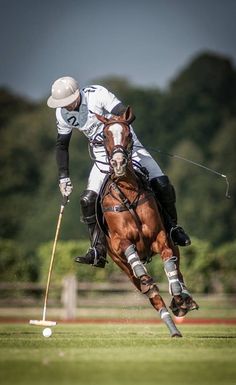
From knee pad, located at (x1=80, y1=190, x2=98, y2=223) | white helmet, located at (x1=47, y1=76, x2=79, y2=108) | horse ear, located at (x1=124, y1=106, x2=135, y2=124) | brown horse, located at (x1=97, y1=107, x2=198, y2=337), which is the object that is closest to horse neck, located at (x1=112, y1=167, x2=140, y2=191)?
brown horse, located at (x1=97, y1=107, x2=198, y2=337)

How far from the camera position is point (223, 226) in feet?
215

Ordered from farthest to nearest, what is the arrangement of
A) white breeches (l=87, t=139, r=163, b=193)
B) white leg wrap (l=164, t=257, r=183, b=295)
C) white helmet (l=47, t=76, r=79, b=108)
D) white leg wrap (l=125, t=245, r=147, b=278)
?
white breeches (l=87, t=139, r=163, b=193)
white helmet (l=47, t=76, r=79, b=108)
white leg wrap (l=164, t=257, r=183, b=295)
white leg wrap (l=125, t=245, r=147, b=278)

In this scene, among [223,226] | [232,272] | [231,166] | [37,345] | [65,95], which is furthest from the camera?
[231,166]

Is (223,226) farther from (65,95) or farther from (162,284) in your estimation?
(65,95)

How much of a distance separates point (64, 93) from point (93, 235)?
5.66 ft

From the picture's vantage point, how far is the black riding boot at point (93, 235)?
45.4 ft

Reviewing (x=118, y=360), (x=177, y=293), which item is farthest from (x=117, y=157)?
(x=118, y=360)

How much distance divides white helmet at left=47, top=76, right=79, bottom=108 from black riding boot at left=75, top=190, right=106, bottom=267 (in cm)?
111

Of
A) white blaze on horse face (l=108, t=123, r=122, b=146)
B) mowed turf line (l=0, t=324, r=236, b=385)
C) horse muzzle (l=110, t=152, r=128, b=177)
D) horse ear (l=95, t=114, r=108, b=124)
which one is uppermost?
horse ear (l=95, t=114, r=108, b=124)

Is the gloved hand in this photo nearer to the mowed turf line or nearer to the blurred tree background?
the mowed turf line

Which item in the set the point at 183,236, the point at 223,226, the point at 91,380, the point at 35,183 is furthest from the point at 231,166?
the point at 91,380

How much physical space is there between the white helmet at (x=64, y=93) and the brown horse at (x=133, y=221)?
0.62m

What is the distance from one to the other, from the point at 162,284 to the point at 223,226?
1506 inches

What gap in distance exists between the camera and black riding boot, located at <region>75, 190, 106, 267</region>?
13836 mm
